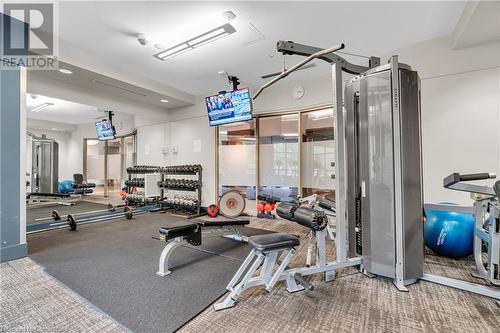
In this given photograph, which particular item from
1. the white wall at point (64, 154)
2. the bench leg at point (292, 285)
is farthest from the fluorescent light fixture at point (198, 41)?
the white wall at point (64, 154)

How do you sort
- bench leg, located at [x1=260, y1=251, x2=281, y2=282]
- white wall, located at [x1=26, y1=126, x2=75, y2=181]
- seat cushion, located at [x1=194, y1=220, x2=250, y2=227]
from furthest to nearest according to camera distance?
white wall, located at [x1=26, y1=126, x2=75, y2=181] → seat cushion, located at [x1=194, y1=220, x2=250, y2=227] → bench leg, located at [x1=260, y1=251, x2=281, y2=282]

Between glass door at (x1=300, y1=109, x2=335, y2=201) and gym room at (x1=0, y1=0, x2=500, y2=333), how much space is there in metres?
0.03

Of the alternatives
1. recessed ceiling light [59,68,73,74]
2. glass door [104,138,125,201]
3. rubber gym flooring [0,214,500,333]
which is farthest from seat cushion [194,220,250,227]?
glass door [104,138,125,201]

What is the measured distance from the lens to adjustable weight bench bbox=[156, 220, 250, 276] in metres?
2.46

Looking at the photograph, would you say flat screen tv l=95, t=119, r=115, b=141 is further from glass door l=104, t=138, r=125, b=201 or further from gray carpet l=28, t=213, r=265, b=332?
gray carpet l=28, t=213, r=265, b=332

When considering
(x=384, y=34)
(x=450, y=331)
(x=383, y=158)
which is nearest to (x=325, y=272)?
(x=450, y=331)

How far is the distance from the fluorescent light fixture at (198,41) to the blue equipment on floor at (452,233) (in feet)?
12.2

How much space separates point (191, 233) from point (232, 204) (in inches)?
100

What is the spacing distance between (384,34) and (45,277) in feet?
17.1

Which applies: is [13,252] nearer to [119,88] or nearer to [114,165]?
[119,88]

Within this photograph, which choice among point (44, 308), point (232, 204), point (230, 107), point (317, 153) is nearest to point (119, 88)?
point (230, 107)

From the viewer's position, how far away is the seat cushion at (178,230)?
2.46m

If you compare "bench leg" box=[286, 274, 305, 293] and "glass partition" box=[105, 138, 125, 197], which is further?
"glass partition" box=[105, 138, 125, 197]

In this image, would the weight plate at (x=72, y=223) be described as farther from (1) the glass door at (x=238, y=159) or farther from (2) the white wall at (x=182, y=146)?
(1) the glass door at (x=238, y=159)
